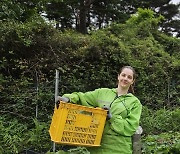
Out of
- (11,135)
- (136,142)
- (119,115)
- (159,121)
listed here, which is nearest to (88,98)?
(119,115)

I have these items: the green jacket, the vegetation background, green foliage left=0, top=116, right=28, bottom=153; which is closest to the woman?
the green jacket

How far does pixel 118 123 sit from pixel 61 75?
419 cm

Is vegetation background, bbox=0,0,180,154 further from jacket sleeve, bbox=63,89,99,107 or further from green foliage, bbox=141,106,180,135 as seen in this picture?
jacket sleeve, bbox=63,89,99,107

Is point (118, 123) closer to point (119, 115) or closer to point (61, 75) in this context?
point (119, 115)

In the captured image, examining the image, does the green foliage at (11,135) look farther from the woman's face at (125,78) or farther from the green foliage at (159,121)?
the woman's face at (125,78)

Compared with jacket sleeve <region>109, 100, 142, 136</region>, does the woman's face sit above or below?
above

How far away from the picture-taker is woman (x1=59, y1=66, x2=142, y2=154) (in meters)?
Answer: 2.85

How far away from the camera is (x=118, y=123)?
9.21ft

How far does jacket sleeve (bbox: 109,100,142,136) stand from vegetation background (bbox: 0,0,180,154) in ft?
5.97

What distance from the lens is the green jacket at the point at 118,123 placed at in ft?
9.32

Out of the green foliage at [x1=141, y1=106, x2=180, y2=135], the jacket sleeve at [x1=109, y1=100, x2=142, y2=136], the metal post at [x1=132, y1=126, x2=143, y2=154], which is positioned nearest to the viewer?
the jacket sleeve at [x1=109, y1=100, x2=142, y2=136]

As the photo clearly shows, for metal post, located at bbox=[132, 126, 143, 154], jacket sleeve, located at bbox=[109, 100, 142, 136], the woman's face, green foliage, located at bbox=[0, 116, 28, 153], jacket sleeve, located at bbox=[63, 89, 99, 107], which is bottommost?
green foliage, located at bbox=[0, 116, 28, 153]

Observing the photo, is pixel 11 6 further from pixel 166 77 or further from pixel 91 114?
pixel 91 114

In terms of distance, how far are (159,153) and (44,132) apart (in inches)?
84.0
